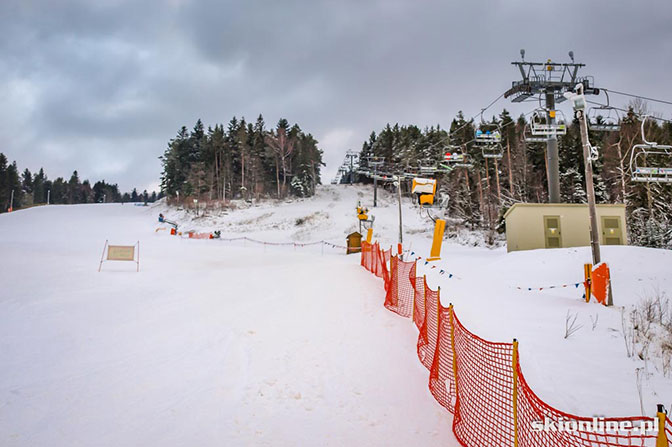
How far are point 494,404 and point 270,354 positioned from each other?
401cm

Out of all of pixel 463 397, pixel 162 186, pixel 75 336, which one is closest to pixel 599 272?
pixel 463 397

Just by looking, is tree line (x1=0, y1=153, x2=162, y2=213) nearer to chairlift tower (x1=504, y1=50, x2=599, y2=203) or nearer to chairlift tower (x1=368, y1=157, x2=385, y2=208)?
chairlift tower (x1=368, y1=157, x2=385, y2=208)

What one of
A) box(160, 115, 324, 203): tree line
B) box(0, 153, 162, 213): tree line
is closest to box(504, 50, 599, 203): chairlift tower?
box(160, 115, 324, 203): tree line

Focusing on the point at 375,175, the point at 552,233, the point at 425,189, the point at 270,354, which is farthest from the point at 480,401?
the point at 375,175

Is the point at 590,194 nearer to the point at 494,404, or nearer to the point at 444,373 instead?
the point at 444,373

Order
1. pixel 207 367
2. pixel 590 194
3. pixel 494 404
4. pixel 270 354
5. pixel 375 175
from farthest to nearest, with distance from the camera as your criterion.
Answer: pixel 375 175 → pixel 590 194 → pixel 270 354 → pixel 207 367 → pixel 494 404

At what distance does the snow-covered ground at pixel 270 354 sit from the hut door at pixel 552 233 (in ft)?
17.3

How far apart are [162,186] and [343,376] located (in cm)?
7079

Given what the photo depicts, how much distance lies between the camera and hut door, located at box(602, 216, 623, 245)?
63.2ft

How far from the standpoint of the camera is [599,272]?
30.4 feet

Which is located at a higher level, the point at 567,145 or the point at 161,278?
the point at 567,145

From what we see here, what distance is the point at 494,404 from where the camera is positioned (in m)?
4.09

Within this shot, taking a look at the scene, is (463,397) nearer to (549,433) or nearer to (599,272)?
(549,433)

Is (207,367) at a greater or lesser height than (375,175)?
lesser
